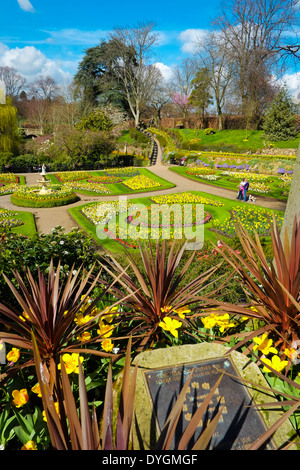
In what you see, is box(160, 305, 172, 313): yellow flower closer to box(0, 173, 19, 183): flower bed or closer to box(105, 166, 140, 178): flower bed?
box(0, 173, 19, 183): flower bed

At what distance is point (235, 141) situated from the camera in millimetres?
33438

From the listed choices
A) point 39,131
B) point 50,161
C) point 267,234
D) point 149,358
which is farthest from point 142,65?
point 149,358

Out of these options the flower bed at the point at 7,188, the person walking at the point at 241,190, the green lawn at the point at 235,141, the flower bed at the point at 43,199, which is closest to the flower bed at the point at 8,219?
the flower bed at the point at 43,199

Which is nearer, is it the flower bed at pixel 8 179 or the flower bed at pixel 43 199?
the flower bed at pixel 43 199

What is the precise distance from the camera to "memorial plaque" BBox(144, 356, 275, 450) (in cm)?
164

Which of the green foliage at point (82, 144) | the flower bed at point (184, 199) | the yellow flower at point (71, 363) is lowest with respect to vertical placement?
the yellow flower at point (71, 363)

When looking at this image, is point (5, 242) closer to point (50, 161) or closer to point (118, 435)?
point (118, 435)

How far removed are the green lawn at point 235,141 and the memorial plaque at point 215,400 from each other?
1190 inches

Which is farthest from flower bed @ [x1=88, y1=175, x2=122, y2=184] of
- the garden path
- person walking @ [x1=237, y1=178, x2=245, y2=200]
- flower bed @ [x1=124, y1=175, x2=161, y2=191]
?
person walking @ [x1=237, y1=178, x2=245, y2=200]

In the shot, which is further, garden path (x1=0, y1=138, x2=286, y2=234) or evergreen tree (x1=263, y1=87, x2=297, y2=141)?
evergreen tree (x1=263, y1=87, x2=297, y2=141)

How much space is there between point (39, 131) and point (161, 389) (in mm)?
52810

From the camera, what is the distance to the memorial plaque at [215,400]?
1640 mm

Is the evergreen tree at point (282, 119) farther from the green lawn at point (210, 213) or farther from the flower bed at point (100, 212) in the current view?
the flower bed at point (100, 212)

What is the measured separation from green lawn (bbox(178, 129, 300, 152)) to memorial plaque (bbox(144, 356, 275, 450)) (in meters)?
30.2
